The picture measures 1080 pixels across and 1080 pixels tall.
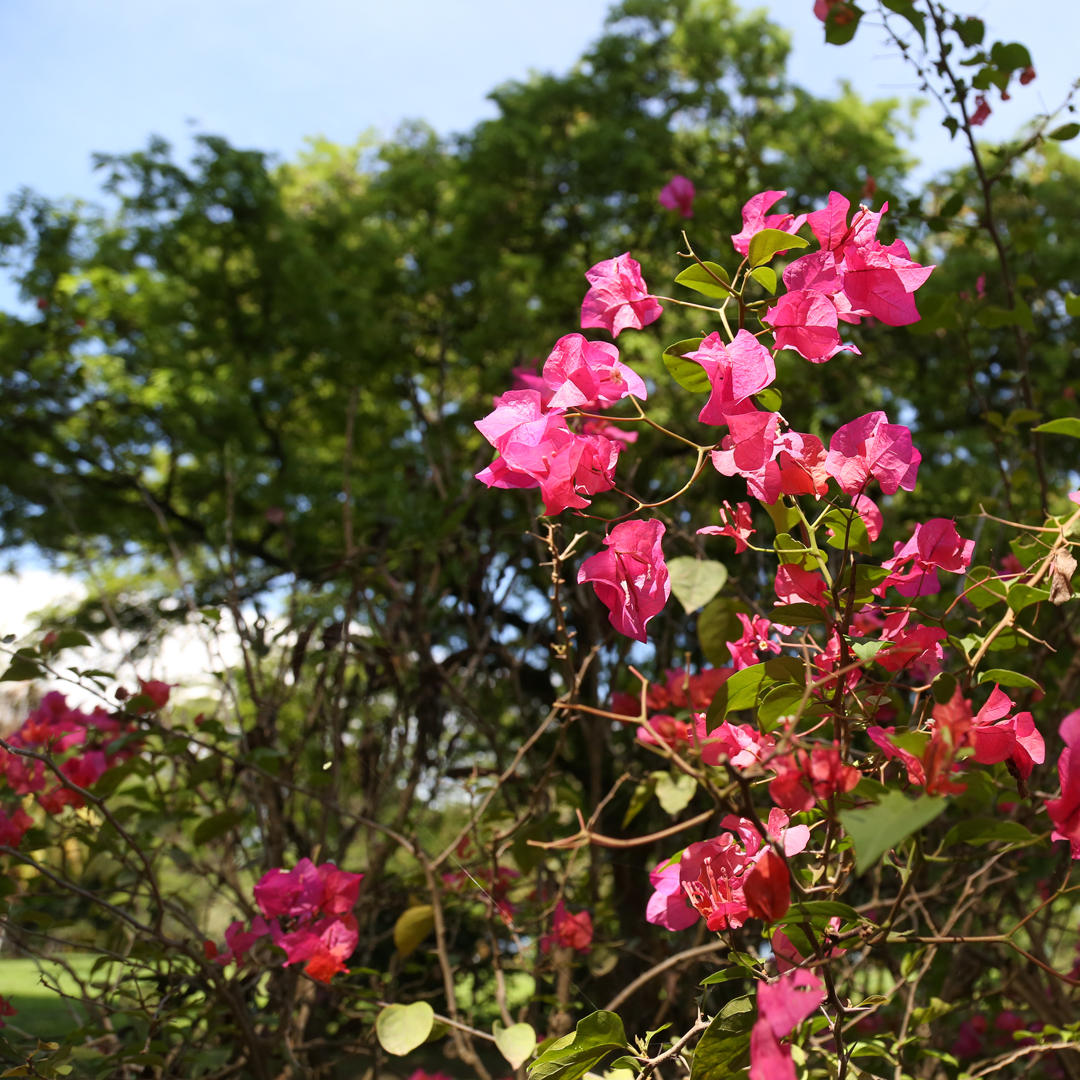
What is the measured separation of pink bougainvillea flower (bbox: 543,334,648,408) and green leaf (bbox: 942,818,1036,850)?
0.38 metres

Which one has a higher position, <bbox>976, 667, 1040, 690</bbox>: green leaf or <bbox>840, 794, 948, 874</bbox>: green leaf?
<bbox>976, 667, 1040, 690</bbox>: green leaf

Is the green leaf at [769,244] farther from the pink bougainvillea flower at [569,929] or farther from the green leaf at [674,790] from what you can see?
the pink bougainvillea flower at [569,929]

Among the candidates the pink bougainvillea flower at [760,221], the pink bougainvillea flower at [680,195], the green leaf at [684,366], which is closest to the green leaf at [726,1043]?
the green leaf at [684,366]

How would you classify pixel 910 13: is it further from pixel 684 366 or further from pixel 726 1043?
pixel 726 1043

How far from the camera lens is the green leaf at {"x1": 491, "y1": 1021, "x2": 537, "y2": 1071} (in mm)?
819

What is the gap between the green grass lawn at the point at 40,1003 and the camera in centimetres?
200

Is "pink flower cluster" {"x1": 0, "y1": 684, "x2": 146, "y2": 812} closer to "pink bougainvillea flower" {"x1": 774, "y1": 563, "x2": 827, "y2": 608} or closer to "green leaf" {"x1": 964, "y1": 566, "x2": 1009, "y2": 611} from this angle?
"pink bougainvillea flower" {"x1": 774, "y1": 563, "x2": 827, "y2": 608}

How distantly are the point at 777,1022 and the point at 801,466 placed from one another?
38cm

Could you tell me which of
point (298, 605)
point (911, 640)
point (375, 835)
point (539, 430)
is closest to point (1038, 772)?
point (911, 640)

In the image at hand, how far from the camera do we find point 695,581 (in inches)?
42.7

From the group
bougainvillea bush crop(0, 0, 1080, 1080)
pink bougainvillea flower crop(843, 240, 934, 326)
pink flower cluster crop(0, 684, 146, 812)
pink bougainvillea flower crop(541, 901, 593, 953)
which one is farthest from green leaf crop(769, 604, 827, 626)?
pink flower cluster crop(0, 684, 146, 812)

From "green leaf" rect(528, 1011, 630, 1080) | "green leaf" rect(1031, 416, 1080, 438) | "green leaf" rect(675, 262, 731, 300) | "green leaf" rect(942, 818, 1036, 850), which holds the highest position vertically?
"green leaf" rect(675, 262, 731, 300)

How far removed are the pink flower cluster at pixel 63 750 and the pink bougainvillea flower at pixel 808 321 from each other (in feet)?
3.95

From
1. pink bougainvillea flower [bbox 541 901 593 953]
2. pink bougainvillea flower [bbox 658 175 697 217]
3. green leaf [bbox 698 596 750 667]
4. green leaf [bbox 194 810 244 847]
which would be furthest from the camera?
pink bougainvillea flower [bbox 658 175 697 217]
